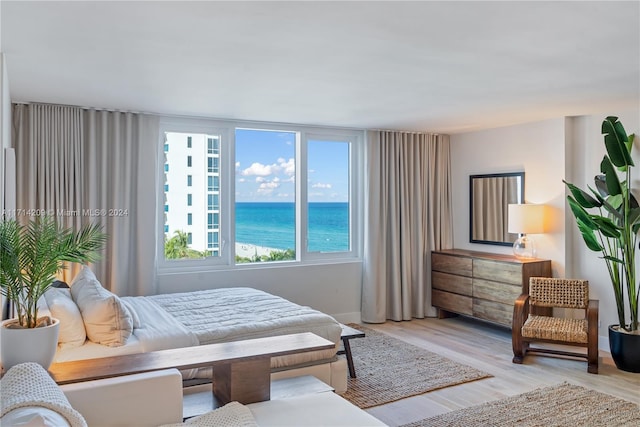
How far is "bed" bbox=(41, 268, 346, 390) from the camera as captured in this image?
311cm

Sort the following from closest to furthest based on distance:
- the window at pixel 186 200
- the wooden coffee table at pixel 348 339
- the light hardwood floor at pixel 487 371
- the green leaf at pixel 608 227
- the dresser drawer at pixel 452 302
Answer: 1. the light hardwood floor at pixel 487 371
2. the wooden coffee table at pixel 348 339
3. the green leaf at pixel 608 227
4. the window at pixel 186 200
5. the dresser drawer at pixel 452 302

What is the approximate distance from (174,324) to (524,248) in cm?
381

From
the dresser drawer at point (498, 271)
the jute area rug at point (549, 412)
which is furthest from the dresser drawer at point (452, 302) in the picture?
the jute area rug at point (549, 412)

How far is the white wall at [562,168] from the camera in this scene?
507 cm

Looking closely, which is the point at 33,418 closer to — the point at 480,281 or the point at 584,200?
the point at 584,200

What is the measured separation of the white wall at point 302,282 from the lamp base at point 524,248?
71.1 inches

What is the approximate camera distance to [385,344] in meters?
5.17

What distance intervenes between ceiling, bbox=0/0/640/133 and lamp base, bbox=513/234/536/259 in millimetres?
1467

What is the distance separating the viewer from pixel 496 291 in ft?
18.0

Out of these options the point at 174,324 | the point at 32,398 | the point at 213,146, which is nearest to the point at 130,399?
the point at 32,398

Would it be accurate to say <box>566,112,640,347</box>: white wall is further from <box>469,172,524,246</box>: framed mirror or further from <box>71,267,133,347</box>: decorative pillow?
<box>71,267,133,347</box>: decorative pillow

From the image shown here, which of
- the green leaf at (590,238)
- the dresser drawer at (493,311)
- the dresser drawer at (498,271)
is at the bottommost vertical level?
the dresser drawer at (493,311)

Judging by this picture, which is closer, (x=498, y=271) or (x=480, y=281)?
(x=498, y=271)

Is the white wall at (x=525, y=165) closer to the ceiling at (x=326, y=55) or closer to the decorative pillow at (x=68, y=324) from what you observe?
the ceiling at (x=326, y=55)
